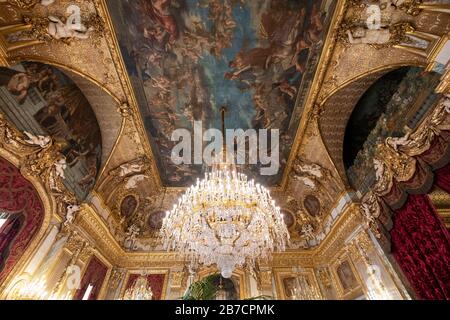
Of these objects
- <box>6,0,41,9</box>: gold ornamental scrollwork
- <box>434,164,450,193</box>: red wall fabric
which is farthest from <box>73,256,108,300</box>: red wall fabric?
<box>434,164,450,193</box>: red wall fabric

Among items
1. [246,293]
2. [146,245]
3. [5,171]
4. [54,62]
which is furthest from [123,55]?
[246,293]

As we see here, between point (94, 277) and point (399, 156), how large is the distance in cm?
1019

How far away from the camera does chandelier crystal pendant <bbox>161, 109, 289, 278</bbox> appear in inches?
184

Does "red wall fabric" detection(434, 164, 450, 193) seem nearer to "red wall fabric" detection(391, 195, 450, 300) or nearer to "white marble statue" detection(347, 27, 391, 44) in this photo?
"red wall fabric" detection(391, 195, 450, 300)

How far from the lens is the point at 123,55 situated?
5434 millimetres

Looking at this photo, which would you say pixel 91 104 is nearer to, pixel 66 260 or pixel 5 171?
pixel 5 171

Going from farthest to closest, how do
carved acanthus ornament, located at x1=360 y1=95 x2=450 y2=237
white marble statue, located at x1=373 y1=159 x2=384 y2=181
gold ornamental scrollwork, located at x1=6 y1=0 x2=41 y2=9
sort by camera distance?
1. white marble statue, located at x1=373 y1=159 x2=384 y2=181
2. carved acanthus ornament, located at x1=360 y1=95 x2=450 y2=237
3. gold ornamental scrollwork, located at x1=6 y1=0 x2=41 y2=9

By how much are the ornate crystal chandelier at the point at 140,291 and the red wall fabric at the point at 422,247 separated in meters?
8.42

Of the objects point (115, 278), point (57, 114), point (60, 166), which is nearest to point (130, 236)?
point (115, 278)

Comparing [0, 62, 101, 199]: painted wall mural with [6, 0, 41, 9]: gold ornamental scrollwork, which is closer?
[6, 0, 41, 9]: gold ornamental scrollwork

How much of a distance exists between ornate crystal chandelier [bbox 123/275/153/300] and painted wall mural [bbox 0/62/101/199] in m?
4.31

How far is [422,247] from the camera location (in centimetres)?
484

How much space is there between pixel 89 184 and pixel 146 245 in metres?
4.03

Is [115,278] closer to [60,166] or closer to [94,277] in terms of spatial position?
[94,277]
